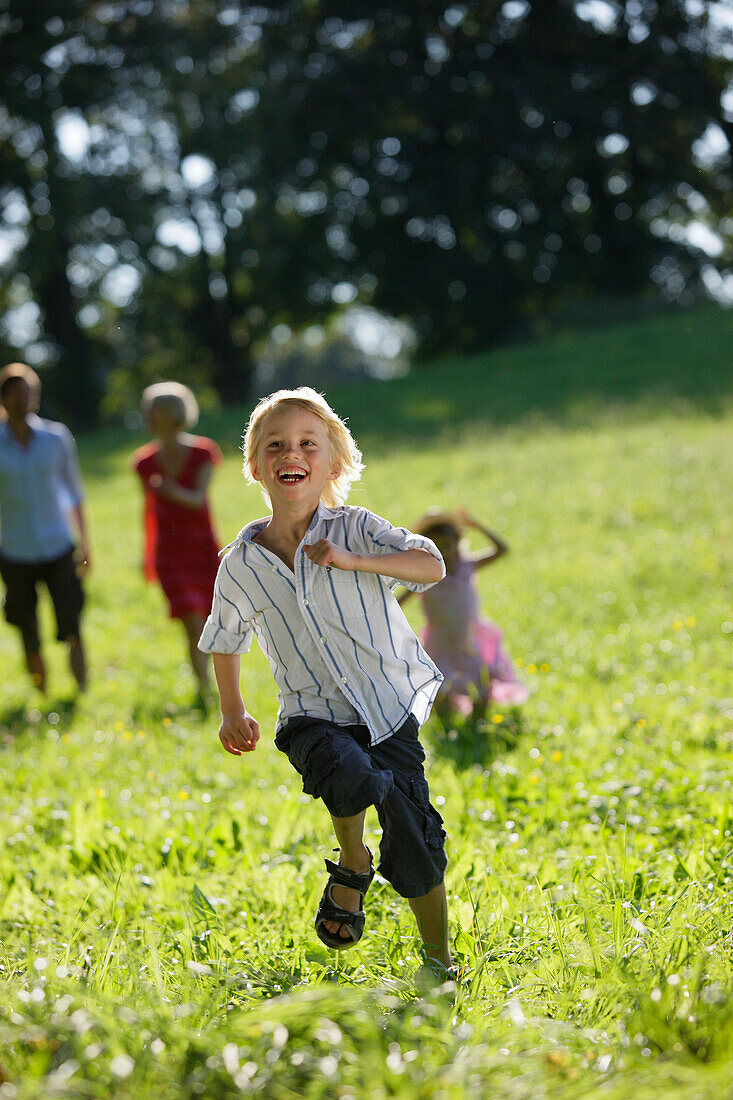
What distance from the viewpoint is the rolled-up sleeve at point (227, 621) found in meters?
2.85

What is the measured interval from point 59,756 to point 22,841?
4.78 ft

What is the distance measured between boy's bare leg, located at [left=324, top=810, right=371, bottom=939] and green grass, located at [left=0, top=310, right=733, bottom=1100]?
191mm

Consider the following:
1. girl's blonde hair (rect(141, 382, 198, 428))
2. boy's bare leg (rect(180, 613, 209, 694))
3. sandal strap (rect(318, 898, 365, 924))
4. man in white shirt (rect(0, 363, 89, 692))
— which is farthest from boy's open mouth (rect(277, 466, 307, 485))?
man in white shirt (rect(0, 363, 89, 692))

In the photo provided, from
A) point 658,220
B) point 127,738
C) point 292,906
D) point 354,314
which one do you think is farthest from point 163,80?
point 292,906

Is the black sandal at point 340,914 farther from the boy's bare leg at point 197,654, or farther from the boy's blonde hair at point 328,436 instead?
the boy's bare leg at point 197,654

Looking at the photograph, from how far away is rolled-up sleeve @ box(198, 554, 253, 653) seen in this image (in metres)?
2.85

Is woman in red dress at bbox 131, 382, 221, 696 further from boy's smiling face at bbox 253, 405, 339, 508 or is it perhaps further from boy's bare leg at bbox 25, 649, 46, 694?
boy's smiling face at bbox 253, 405, 339, 508

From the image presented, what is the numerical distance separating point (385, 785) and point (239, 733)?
0.42m

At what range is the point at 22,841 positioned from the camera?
14.5 ft

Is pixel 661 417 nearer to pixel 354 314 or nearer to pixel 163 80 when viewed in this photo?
pixel 163 80

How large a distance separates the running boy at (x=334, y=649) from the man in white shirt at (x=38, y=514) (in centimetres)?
438

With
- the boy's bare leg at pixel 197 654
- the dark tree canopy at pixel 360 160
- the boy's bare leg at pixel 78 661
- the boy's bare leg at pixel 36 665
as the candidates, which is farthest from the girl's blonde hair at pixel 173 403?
the dark tree canopy at pixel 360 160

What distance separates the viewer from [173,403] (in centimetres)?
641

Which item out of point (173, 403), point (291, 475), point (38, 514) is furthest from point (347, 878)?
point (38, 514)
